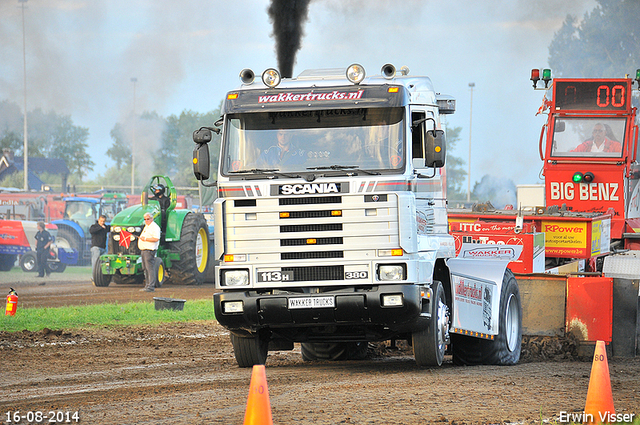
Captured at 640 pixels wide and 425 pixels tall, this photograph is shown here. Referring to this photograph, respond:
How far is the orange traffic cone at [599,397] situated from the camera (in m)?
6.86

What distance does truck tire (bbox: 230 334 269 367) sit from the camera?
397 inches

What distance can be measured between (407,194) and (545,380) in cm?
261

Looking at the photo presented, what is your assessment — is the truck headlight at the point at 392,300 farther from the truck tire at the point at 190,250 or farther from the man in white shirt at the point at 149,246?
the truck tire at the point at 190,250

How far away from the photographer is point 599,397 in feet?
22.9

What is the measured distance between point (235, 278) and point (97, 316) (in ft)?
24.8

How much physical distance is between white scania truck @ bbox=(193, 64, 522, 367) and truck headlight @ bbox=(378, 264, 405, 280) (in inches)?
0.4

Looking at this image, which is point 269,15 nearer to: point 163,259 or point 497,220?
point 497,220

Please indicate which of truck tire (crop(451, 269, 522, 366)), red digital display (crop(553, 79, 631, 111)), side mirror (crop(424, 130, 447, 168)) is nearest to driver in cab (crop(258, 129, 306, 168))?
side mirror (crop(424, 130, 447, 168))

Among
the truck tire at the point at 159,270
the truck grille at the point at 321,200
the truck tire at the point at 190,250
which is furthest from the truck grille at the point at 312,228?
the truck tire at the point at 190,250

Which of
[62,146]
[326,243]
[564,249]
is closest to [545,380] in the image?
[326,243]

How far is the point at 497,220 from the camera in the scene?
48.3 ft

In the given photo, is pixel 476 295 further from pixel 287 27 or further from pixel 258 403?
pixel 287 27

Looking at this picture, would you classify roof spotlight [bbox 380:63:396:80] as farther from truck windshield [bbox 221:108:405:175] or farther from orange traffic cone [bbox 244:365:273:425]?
orange traffic cone [bbox 244:365:273:425]

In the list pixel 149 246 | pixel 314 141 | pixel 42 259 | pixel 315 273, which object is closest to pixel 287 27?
pixel 149 246
